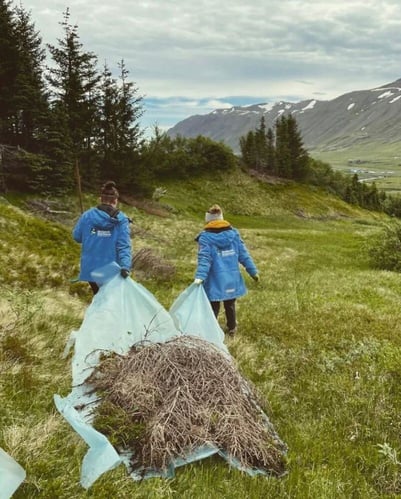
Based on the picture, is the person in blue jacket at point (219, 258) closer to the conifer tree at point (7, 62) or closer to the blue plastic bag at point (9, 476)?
the blue plastic bag at point (9, 476)

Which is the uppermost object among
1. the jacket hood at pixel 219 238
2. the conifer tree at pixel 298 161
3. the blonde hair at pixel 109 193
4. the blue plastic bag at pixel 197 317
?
the conifer tree at pixel 298 161

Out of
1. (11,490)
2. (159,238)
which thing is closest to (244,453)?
(11,490)

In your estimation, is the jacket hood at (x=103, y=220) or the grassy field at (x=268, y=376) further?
the jacket hood at (x=103, y=220)

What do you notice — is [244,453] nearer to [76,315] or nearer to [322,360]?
[322,360]

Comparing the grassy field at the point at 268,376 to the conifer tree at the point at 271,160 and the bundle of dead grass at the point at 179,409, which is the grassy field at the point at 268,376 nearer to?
the bundle of dead grass at the point at 179,409

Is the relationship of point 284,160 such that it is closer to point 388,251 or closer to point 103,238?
point 388,251

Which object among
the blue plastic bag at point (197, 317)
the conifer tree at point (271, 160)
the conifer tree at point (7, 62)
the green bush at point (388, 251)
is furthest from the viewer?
the conifer tree at point (271, 160)

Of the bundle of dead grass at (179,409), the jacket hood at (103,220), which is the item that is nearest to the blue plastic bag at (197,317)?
the bundle of dead grass at (179,409)

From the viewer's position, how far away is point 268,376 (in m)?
6.30

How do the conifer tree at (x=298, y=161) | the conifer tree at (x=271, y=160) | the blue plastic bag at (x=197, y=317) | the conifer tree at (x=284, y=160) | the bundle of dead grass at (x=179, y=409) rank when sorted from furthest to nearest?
the conifer tree at (x=298, y=161)
the conifer tree at (x=271, y=160)
the conifer tree at (x=284, y=160)
the blue plastic bag at (x=197, y=317)
the bundle of dead grass at (x=179, y=409)

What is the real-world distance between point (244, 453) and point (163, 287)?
37.5 feet

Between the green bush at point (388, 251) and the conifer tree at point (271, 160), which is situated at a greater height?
the conifer tree at point (271, 160)

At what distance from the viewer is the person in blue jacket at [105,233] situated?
7.64 meters

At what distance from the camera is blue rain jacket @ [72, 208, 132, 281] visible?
25.1ft
